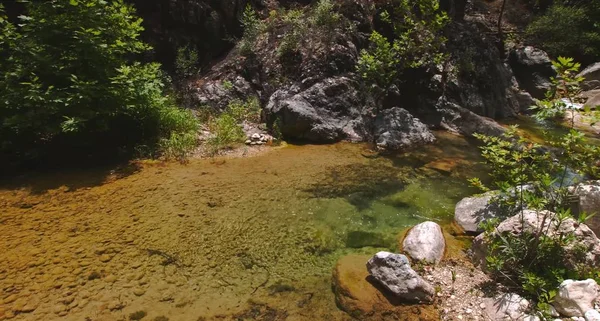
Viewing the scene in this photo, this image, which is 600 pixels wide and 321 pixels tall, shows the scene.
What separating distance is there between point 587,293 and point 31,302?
6.61 metres

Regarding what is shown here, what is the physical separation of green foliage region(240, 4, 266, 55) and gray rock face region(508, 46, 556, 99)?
Result: 14.7m

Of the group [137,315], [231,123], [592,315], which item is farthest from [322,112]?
[592,315]

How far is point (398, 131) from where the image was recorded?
1074 centimetres

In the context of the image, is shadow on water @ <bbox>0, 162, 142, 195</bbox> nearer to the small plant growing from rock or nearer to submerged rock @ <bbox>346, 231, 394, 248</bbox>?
the small plant growing from rock

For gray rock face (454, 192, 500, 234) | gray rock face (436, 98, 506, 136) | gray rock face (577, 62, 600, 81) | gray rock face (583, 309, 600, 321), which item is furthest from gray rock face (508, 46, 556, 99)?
gray rock face (583, 309, 600, 321)

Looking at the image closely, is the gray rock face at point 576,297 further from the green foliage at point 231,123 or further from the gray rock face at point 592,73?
the gray rock face at point 592,73

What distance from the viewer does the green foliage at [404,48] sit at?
38.0ft

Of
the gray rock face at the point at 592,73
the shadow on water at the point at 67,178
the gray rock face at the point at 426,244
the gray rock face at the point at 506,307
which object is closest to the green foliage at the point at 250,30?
the shadow on water at the point at 67,178

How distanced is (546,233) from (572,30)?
844 inches

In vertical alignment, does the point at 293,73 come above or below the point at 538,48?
below

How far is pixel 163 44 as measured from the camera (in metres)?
13.4

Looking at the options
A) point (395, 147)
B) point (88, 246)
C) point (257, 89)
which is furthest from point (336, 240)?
point (257, 89)

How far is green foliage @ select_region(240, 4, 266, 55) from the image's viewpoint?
13174 mm

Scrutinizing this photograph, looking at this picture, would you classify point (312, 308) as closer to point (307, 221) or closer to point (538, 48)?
point (307, 221)
